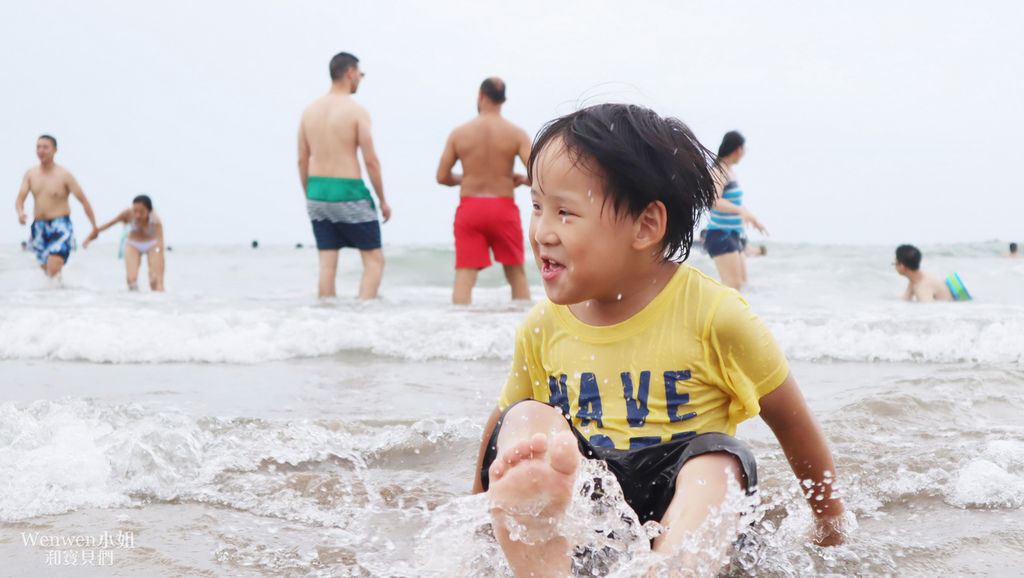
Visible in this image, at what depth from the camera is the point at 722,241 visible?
9219 millimetres

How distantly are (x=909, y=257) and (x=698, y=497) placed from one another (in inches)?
358

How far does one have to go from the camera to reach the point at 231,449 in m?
3.05

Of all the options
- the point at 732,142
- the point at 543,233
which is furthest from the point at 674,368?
the point at 732,142

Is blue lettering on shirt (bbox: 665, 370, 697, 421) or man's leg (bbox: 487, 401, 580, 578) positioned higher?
blue lettering on shirt (bbox: 665, 370, 697, 421)

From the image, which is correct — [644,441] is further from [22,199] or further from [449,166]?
[22,199]

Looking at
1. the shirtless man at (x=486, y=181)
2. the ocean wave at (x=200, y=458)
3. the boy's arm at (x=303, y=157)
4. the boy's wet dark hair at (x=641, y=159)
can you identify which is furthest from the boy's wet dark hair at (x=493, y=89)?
the boy's wet dark hair at (x=641, y=159)

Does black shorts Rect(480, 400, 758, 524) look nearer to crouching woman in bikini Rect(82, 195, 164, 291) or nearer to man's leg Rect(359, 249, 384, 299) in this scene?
man's leg Rect(359, 249, 384, 299)

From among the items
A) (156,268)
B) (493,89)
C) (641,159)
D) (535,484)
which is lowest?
(156,268)

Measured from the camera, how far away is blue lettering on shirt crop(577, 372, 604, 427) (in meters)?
2.02

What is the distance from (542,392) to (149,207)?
1098 cm

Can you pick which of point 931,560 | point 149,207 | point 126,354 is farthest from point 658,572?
point 149,207

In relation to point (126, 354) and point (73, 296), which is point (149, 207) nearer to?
point (73, 296)

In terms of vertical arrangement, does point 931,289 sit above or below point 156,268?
above

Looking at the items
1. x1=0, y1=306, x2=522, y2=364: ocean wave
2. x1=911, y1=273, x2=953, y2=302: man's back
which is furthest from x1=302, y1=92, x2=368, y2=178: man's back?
x1=911, y1=273, x2=953, y2=302: man's back
